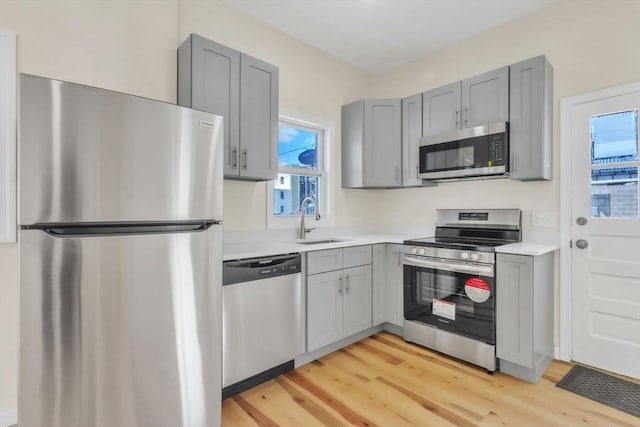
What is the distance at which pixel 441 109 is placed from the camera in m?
3.07

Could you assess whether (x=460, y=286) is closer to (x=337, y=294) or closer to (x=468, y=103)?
(x=337, y=294)

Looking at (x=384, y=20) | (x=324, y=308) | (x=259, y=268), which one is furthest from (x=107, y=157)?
(x=384, y=20)

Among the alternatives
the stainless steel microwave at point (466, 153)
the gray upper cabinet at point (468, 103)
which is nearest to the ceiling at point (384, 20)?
the gray upper cabinet at point (468, 103)

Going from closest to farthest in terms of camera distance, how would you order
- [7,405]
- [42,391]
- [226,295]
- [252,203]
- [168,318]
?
[42,391] < [168,318] < [7,405] < [226,295] < [252,203]

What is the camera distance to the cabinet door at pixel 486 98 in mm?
2652

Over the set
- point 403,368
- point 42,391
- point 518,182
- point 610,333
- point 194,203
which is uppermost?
point 518,182

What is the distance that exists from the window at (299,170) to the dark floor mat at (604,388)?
238cm

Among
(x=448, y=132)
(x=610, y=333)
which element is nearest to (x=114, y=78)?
(x=448, y=132)

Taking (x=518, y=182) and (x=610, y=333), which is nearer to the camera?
(x=610, y=333)

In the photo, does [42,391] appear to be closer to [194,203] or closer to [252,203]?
[194,203]

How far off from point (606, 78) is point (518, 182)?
940 millimetres

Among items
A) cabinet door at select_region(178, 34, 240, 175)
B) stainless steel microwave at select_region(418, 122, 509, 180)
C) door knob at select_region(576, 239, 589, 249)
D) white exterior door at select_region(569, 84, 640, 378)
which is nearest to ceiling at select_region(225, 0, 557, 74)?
cabinet door at select_region(178, 34, 240, 175)

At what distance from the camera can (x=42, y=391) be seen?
1271 mm

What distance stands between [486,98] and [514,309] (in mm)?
1730
